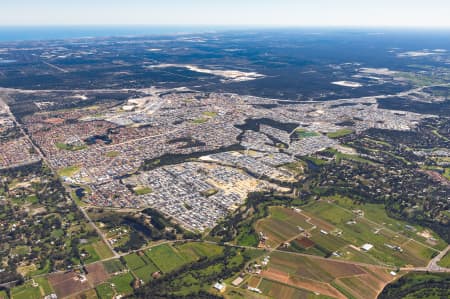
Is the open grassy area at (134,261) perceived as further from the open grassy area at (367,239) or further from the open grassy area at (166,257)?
the open grassy area at (367,239)

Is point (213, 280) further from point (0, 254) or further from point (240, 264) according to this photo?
point (0, 254)

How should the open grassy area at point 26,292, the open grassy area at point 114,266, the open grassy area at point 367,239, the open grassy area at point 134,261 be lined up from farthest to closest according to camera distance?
the open grassy area at point 367,239, the open grassy area at point 134,261, the open grassy area at point 114,266, the open grassy area at point 26,292

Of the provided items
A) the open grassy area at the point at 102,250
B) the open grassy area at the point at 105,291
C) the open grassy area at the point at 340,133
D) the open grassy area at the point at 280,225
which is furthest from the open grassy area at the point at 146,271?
the open grassy area at the point at 340,133

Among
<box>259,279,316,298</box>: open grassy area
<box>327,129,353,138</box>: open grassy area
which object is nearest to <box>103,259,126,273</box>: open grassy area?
<box>259,279,316,298</box>: open grassy area

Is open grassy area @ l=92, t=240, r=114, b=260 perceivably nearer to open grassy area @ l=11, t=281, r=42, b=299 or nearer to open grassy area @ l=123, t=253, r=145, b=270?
open grassy area @ l=123, t=253, r=145, b=270

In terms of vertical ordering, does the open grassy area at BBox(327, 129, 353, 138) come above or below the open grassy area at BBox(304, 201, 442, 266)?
above

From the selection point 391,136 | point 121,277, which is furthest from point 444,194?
point 121,277
